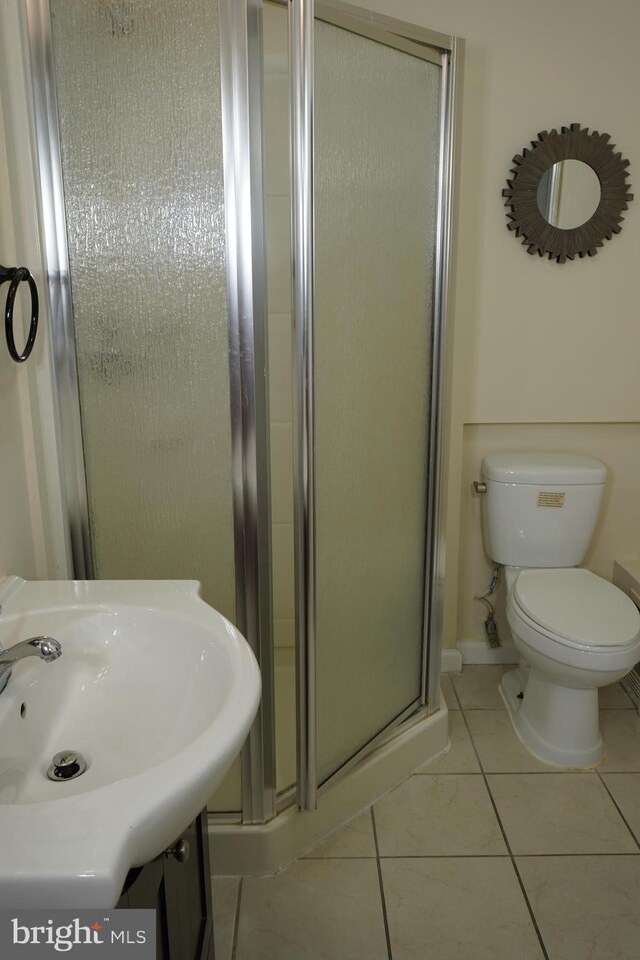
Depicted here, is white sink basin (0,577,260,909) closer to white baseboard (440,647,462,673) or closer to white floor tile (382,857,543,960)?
white floor tile (382,857,543,960)

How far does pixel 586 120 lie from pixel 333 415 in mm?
1361

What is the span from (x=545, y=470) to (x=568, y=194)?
2.81 ft

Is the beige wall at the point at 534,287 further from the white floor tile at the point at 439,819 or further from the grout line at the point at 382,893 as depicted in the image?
the grout line at the point at 382,893

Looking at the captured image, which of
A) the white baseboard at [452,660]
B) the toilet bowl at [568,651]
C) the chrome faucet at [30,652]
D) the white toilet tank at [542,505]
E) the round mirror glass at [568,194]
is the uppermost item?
the round mirror glass at [568,194]

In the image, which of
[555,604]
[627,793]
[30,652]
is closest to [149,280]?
[30,652]

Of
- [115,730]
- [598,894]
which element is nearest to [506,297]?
[598,894]

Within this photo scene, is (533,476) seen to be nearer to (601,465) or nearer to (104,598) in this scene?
(601,465)

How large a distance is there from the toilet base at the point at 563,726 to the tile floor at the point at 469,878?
5cm

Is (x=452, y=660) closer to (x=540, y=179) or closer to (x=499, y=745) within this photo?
(x=499, y=745)

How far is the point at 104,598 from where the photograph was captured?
1.19m

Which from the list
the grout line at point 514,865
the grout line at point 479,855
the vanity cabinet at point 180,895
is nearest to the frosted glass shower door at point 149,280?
the vanity cabinet at point 180,895

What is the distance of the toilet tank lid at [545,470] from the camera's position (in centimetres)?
229

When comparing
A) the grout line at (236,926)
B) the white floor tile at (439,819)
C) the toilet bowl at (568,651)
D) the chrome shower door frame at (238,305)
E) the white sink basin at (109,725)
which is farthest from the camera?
the toilet bowl at (568,651)

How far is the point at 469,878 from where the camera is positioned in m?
1.74
